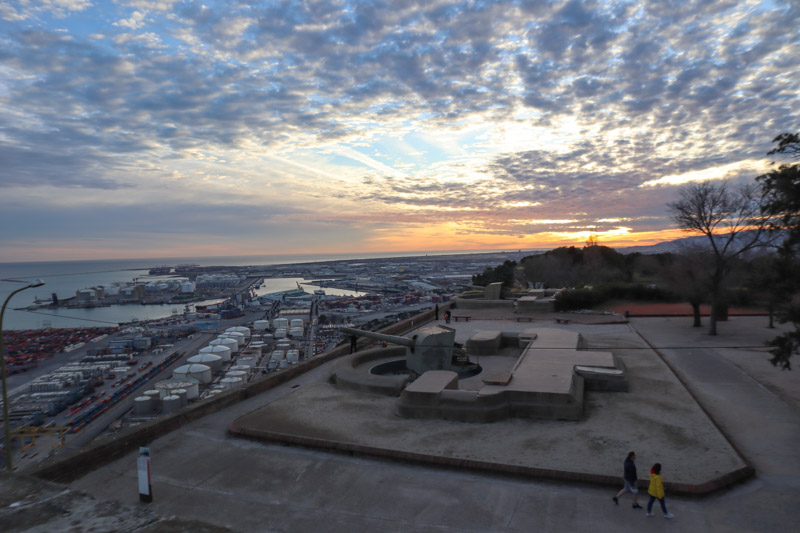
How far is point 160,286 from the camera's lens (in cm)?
14875

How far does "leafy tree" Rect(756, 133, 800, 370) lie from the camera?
374 inches

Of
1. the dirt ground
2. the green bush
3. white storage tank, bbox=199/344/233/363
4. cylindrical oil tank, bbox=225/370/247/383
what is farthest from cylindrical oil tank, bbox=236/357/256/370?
the dirt ground

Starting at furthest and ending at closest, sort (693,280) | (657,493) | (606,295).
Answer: (606,295), (693,280), (657,493)

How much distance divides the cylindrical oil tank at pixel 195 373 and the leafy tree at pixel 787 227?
33132 millimetres

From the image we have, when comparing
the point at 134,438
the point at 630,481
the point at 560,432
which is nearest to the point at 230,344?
the point at 134,438

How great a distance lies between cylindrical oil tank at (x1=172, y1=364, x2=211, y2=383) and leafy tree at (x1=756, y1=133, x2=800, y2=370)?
3313 cm

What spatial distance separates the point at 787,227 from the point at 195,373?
34.2 metres

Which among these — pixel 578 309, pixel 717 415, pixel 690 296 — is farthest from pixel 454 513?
pixel 578 309

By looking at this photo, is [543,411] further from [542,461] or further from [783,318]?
[783,318]

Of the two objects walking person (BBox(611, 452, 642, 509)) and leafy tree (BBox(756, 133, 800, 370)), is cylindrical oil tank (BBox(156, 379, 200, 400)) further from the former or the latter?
leafy tree (BBox(756, 133, 800, 370))

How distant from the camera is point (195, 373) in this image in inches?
1305

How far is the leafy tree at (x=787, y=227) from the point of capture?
951 centimetres

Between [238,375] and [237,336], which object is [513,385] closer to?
[238,375]

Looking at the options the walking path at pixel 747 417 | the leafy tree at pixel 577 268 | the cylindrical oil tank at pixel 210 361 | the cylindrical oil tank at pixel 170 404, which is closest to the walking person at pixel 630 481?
the walking path at pixel 747 417
